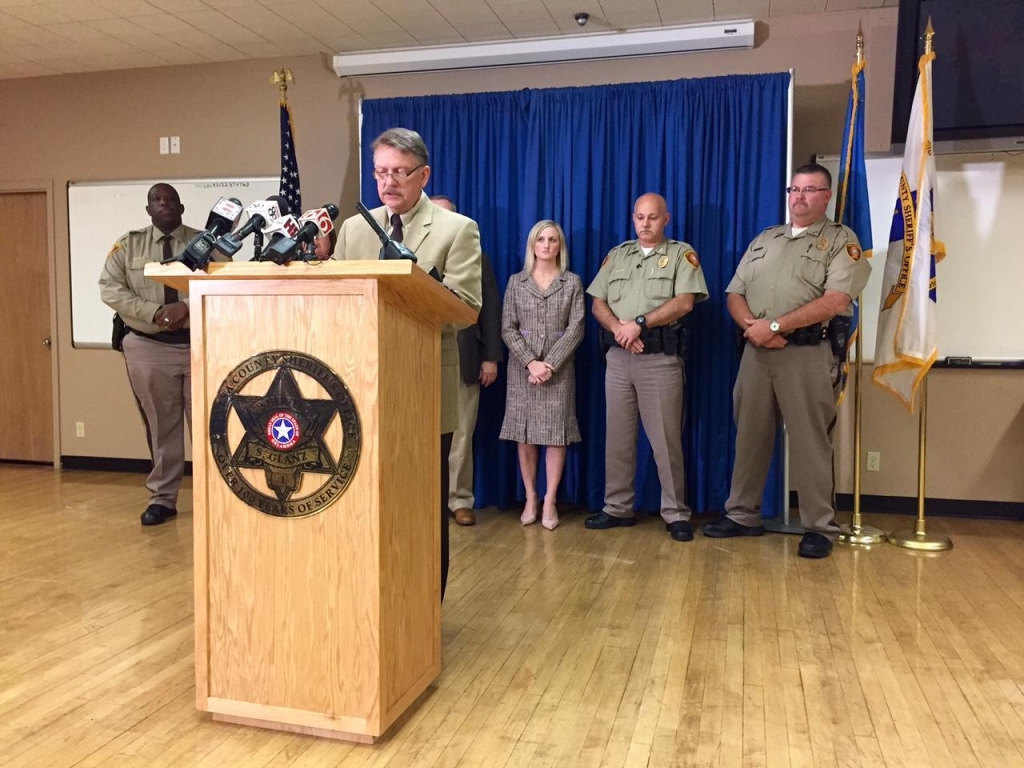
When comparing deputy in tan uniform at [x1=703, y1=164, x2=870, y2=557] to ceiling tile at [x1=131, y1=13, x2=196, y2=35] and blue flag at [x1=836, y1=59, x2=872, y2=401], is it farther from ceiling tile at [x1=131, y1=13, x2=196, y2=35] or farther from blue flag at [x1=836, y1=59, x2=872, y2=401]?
ceiling tile at [x1=131, y1=13, x2=196, y2=35]

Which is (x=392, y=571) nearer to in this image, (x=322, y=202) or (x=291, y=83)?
(x=322, y=202)

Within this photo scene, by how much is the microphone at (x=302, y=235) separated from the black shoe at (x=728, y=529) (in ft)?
8.60

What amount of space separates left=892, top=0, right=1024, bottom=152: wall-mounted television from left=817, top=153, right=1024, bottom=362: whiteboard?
1.27 ft

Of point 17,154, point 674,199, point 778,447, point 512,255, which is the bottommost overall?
point 778,447

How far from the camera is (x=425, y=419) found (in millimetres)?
2051

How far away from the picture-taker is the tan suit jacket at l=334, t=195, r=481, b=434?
7.25ft

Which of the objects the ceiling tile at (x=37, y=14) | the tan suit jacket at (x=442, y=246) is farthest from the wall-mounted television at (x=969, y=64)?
the ceiling tile at (x=37, y=14)

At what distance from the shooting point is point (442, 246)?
2.22 m

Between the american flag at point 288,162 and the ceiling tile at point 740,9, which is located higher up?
the ceiling tile at point 740,9

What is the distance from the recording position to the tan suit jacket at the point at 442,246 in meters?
2.21

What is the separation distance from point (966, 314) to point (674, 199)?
1610 mm

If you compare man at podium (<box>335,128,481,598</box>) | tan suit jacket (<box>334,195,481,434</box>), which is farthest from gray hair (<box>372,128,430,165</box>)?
tan suit jacket (<box>334,195,481,434</box>)

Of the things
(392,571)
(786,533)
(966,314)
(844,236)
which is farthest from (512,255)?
(392,571)

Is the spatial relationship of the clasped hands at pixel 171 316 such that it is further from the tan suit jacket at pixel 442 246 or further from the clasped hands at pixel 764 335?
the clasped hands at pixel 764 335
